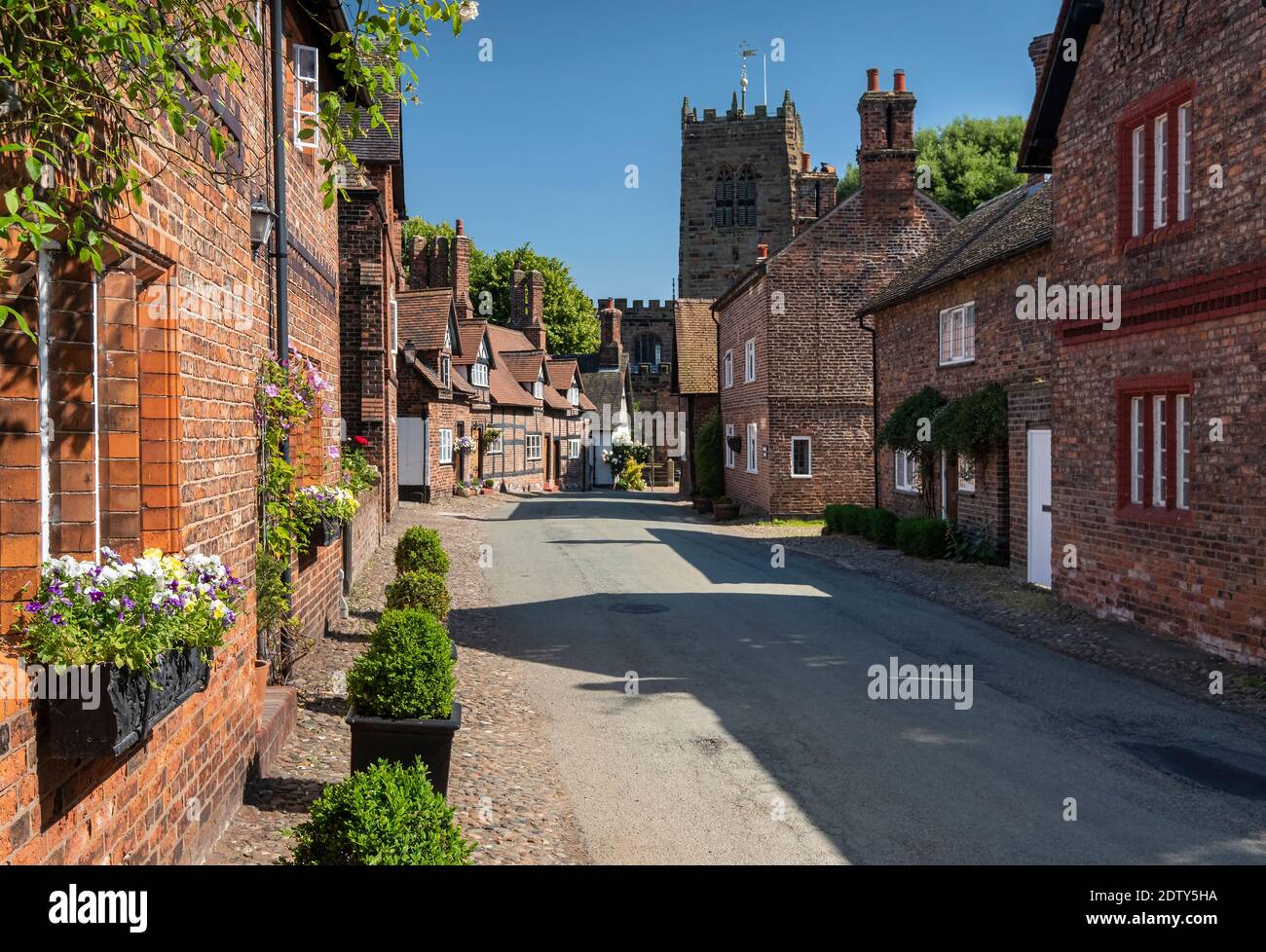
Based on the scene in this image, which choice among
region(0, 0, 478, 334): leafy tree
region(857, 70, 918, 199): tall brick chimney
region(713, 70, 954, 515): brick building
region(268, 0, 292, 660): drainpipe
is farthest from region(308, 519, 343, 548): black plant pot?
region(713, 70, 954, 515): brick building

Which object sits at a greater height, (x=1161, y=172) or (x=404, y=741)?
(x=1161, y=172)

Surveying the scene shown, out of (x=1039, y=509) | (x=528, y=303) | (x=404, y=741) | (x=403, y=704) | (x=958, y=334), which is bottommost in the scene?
(x=404, y=741)

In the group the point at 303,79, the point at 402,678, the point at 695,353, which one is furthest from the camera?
the point at 695,353

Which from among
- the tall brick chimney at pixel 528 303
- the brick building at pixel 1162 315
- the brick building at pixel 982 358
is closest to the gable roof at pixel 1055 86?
the brick building at pixel 1162 315

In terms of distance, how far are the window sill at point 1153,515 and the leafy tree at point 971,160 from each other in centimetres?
3654

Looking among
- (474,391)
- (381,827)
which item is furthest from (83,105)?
(474,391)

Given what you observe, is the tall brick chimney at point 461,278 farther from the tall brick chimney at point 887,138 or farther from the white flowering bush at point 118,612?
the white flowering bush at point 118,612

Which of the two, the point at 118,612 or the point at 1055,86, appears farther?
the point at 1055,86

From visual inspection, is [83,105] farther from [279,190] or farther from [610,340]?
[610,340]

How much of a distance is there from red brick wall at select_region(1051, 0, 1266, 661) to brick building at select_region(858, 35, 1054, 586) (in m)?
2.44

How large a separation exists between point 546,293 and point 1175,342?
65.8 metres

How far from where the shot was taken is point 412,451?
36.2 meters

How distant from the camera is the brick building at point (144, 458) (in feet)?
12.2
